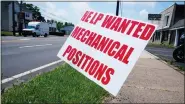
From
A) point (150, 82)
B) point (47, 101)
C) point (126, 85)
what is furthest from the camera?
point (150, 82)

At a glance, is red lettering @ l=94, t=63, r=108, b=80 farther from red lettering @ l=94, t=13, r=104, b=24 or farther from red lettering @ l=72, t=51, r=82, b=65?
red lettering @ l=94, t=13, r=104, b=24

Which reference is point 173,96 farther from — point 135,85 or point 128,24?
point 128,24

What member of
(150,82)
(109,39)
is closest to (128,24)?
(109,39)

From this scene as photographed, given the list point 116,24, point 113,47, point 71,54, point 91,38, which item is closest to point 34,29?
point 71,54

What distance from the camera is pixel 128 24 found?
2297 mm

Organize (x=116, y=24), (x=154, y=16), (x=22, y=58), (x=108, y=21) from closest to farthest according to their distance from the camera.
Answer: (x=116, y=24) < (x=108, y=21) < (x=22, y=58) < (x=154, y=16)

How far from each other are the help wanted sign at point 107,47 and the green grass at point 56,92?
201 cm

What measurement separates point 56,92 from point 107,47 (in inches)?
114

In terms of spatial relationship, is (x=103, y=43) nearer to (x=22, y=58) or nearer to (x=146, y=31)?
(x=146, y=31)

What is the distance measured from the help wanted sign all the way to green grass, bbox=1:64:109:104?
2.01m

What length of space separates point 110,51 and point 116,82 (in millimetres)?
294

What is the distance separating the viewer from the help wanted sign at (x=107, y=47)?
2145 mm

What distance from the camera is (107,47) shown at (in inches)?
91.2

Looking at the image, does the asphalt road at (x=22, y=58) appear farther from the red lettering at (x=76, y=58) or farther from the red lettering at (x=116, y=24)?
the red lettering at (x=116, y=24)
